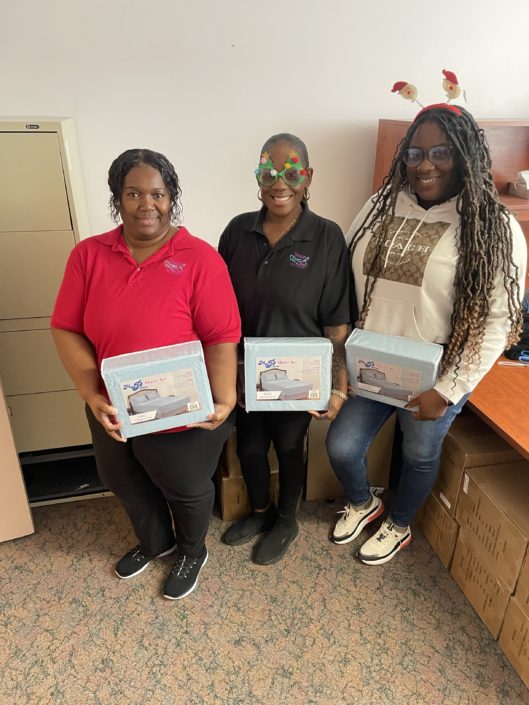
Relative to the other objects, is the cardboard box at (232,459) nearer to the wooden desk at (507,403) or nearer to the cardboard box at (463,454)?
the cardboard box at (463,454)

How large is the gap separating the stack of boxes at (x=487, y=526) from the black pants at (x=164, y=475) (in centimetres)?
87

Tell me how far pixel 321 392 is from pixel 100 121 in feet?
4.75

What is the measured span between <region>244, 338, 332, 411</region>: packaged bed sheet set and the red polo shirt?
15cm

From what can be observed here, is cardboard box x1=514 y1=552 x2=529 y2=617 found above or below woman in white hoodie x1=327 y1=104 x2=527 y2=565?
below

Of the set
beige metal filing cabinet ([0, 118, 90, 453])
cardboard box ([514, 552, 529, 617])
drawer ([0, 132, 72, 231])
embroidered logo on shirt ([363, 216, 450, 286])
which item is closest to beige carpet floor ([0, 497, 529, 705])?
cardboard box ([514, 552, 529, 617])

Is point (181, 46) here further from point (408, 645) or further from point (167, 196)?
point (408, 645)

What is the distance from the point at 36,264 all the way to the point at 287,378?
104 centimetres

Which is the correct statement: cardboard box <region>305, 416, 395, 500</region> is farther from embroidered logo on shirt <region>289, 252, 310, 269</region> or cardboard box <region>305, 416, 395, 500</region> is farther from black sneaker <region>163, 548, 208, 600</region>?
embroidered logo on shirt <region>289, 252, 310, 269</region>

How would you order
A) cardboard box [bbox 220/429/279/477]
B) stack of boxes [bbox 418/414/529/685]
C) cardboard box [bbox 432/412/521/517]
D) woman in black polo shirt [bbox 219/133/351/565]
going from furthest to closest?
1. cardboard box [bbox 220/429/279/477]
2. cardboard box [bbox 432/412/521/517]
3. stack of boxes [bbox 418/414/529/685]
4. woman in black polo shirt [bbox 219/133/351/565]

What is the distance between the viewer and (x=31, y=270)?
1.87 meters

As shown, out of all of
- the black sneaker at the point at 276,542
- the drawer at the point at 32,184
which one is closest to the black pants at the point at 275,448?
the black sneaker at the point at 276,542

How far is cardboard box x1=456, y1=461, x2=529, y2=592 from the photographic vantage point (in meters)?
1.58

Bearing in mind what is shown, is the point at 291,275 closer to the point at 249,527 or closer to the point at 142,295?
the point at 142,295

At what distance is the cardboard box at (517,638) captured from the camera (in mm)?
1545
